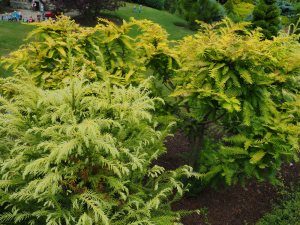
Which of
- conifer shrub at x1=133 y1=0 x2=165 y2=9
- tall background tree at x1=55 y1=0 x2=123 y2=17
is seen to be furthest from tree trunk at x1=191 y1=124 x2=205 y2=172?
conifer shrub at x1=133 y1=0 x2=165 y2=9

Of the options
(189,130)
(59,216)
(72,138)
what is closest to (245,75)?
(189,130)

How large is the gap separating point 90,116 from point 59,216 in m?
1.16

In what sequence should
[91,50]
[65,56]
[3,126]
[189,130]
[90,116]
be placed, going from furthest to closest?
[189,130], [91,50], [65,56], [3,126], [90,116]

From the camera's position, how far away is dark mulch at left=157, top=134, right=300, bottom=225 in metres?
6.61

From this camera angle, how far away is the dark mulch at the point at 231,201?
6613 millimetres

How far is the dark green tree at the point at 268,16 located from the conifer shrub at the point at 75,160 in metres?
12.1

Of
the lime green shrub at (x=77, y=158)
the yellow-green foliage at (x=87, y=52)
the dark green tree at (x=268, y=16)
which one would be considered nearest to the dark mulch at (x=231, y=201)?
the lime green shrub at (x=77, y=158)

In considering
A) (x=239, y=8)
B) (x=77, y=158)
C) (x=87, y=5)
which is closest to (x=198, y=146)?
(x=77, y=158)

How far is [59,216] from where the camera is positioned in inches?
160

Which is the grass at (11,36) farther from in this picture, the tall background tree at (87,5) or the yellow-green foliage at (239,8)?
the yellow-green foliage at (239,8)

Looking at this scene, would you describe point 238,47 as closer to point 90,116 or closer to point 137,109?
point 137,109

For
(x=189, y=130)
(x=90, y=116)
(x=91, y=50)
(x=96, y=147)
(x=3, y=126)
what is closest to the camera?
(x=96, y=147)

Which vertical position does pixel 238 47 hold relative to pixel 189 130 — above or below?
above

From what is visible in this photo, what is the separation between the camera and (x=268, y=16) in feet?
51.9
